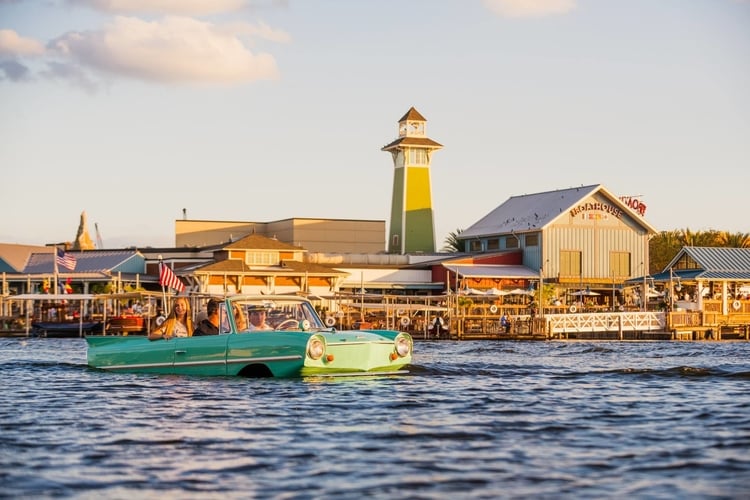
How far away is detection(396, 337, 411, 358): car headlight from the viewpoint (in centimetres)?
2244

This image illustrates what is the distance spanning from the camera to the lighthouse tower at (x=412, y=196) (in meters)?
89.0

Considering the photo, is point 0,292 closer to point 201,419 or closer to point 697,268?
point 697,268

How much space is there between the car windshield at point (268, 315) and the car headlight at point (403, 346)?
1.51 meters

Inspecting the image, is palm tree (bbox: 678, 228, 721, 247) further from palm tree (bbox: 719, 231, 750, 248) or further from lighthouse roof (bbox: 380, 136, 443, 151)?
lighthouse roof (bbox: 380, 136, 443, 151)

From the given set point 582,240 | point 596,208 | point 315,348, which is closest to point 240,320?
point 315,348

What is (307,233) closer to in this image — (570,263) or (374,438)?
(570,263)

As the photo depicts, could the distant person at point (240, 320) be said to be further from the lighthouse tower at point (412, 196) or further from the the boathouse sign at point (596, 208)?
the lighthouse tower at point (412, 196)

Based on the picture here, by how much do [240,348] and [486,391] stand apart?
4.43m

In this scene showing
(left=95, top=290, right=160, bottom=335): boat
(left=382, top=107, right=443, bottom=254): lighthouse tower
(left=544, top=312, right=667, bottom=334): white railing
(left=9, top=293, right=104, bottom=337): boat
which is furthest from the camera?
(left=382, top=107, right=443, bottom=254): lighthouse tower

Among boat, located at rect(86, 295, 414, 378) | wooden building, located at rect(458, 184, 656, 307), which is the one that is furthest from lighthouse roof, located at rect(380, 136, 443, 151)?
boat, located at rect(86, 295, 414, 378)

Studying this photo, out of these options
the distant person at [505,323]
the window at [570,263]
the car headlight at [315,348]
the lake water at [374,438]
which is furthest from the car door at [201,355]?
the window at [570,263]

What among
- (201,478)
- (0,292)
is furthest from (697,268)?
(201,478)

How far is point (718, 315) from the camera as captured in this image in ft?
225

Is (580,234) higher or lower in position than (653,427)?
higher
